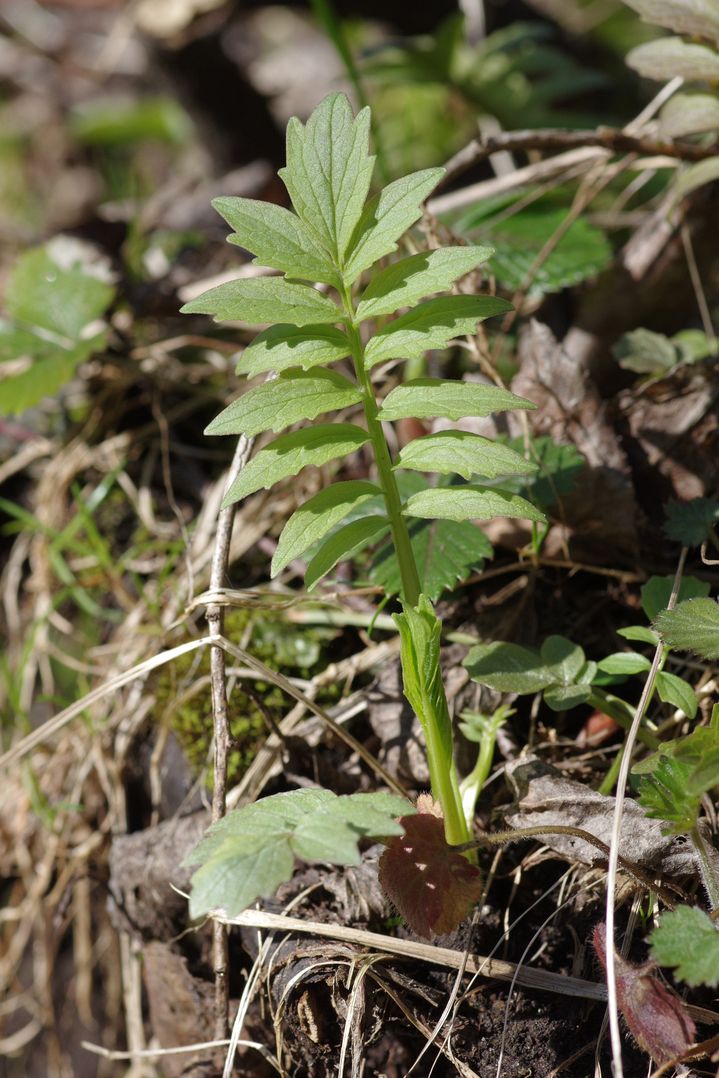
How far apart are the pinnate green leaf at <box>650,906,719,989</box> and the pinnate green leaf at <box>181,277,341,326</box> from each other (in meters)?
0.81

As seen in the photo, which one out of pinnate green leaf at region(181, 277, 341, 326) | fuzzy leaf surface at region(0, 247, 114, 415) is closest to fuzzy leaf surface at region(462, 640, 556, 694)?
pinnate green leaf at region(181, 277, 341, 326)

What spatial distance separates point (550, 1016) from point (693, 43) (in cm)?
164

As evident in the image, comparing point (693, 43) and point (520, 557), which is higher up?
point (693, 43)

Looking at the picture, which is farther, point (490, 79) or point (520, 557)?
point (490, 79)

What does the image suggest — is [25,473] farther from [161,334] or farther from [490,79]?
[490,79]

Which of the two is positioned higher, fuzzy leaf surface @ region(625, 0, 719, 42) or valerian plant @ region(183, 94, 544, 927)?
fuzzy leaf surface @ region(625, 0, 719, 42)

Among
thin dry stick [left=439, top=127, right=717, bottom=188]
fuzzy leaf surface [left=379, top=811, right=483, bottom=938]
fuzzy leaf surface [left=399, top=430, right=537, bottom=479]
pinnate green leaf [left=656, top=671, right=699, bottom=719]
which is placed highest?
thin dry stick [left=439, top=127, right=717, bottom=188]

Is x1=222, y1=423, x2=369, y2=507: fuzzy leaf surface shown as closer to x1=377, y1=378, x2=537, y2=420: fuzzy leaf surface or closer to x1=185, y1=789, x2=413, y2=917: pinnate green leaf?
x1=377, y1=378, x2=537, y2=420: fuzzy leaf surface

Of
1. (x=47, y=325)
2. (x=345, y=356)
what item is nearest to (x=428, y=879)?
(x=345, y=356)

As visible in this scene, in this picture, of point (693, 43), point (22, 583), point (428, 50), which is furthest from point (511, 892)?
point (428, 50)

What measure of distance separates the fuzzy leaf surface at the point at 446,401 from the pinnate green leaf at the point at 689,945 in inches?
23.4

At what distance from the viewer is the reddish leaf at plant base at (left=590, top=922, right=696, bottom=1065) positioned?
38.8 inches

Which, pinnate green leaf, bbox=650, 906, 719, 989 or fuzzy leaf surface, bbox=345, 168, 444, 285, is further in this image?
fuzzy leaf surface, bbox=345, 168, 444, 285

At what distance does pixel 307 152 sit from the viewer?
1.17 metres
